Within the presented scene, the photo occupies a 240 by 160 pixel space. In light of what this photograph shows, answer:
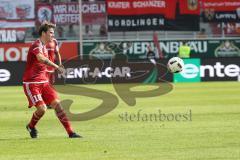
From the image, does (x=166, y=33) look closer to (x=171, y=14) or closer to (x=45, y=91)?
(x=171, y=14)

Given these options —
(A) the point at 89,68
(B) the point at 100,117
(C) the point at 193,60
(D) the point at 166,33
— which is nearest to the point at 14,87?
(A) the point at 89,68

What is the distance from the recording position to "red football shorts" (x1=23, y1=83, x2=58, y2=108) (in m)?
15.4

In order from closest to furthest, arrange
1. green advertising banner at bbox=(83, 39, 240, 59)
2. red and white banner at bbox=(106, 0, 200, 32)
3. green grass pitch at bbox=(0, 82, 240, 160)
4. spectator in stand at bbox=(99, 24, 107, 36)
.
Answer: green grass pitch at bbox=(0, 82, 240, 160), green advertising banner at bbox=(83, 39, 240, 59), spectator in stand at bbox=(99, 24, 107, 36), red and white banner at bbox=(106, 0, 200, 32)

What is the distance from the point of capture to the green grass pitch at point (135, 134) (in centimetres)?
→ 1290

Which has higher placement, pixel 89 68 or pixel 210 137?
pixel 210 137

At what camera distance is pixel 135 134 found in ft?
52.9

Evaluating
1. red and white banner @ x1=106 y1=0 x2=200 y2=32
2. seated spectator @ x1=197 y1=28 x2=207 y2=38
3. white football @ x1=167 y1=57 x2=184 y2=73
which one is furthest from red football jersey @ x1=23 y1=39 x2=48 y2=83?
seated spectator @ x1=197 y1=28 x2=207 y2=38

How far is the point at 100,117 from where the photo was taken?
68.0ft

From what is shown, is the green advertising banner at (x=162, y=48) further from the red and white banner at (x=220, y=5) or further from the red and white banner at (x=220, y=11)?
the red and white banner at (x=220, y=5)

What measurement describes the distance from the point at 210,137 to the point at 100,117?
19.6 ft

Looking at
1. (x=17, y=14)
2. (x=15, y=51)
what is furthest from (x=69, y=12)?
(x=15, y=51)

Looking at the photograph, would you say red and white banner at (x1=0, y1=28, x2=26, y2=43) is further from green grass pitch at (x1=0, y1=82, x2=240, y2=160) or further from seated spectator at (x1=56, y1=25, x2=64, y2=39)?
green grass pitch at (x1=0, y1=82, x2=240, y2=160)

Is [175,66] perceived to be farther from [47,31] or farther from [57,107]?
[47,31]

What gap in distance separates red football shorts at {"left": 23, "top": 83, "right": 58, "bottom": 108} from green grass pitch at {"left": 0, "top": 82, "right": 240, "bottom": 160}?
2.47ft
